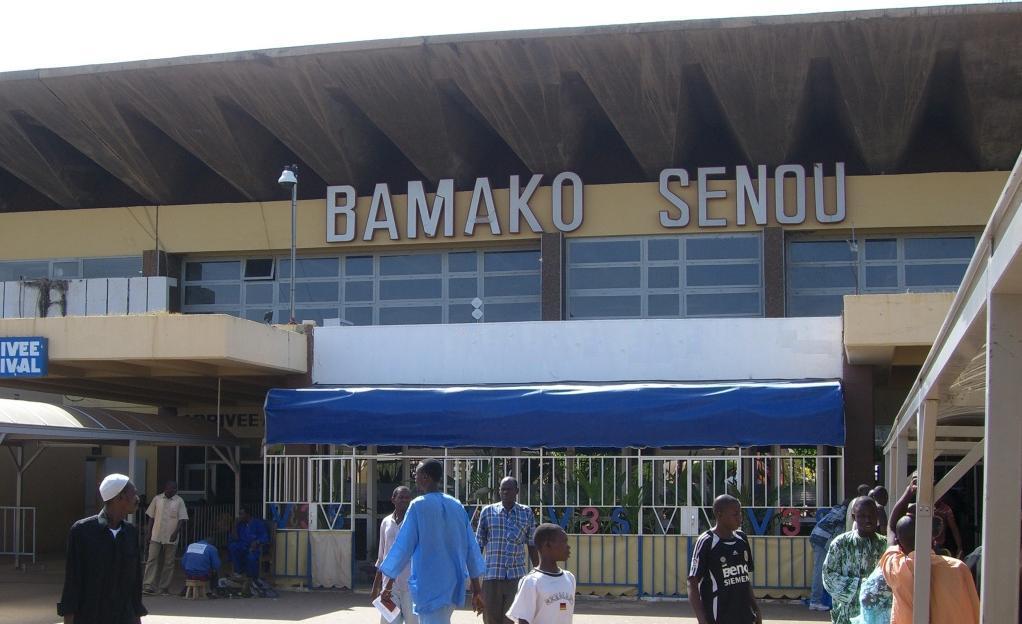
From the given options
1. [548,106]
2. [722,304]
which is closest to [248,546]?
[548,106]

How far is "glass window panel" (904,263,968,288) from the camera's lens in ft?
66.9

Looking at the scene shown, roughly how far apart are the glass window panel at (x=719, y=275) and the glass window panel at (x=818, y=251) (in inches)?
35.3

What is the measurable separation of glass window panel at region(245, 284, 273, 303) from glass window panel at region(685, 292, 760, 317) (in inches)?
314

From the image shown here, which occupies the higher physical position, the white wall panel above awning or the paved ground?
the white wall panel above awning

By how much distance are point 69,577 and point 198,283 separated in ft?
56.4

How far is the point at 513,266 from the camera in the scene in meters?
21.7

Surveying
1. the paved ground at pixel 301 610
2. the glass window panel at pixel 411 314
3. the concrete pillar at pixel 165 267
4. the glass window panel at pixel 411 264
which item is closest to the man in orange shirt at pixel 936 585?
the paved ground at pixel 301 610

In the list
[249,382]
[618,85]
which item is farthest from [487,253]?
[249,382]

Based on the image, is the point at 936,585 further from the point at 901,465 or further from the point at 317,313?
the point at 317,313

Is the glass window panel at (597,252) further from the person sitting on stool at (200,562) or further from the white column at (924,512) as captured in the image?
the white column at (924,512)

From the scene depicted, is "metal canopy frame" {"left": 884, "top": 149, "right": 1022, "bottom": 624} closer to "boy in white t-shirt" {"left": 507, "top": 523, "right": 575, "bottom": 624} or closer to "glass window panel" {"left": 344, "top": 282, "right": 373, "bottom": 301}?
"boy in white t-shirt" {"left": 507, "top": 523, "right": 575, "bottom": 624}

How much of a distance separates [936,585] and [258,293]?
1857cm

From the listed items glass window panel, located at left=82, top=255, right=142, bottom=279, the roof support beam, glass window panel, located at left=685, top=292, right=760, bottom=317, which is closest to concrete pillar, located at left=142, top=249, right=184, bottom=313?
glass window panel, located at left=82, top=255, right=142, bottom=279

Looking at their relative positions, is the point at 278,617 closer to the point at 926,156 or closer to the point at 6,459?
the point at 6,459
